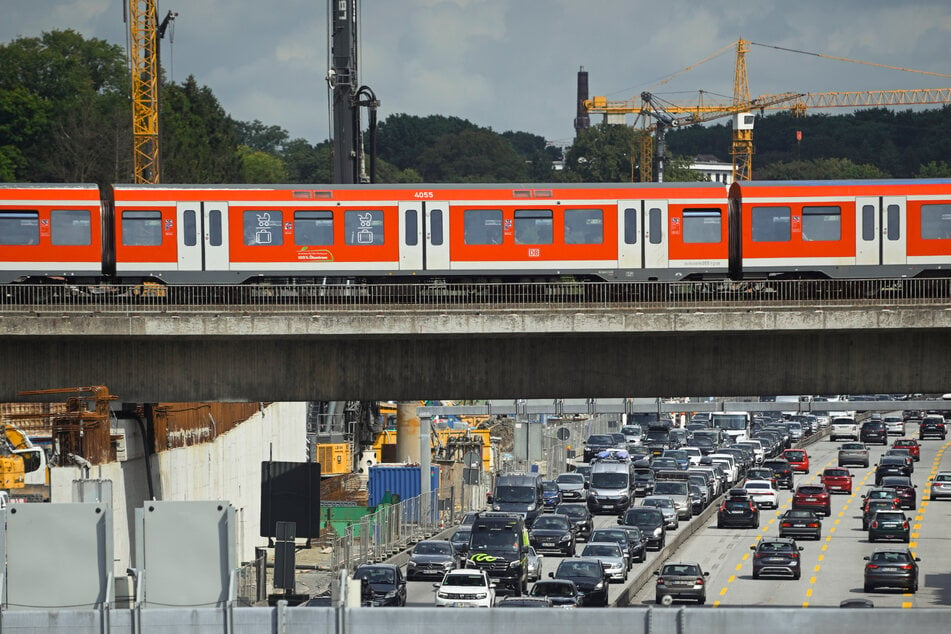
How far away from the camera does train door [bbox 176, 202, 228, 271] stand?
3794 cm

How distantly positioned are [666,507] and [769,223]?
19858 millimetres

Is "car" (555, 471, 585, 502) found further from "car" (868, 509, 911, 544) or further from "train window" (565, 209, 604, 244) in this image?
"train window" (565, 209, 604, 244)

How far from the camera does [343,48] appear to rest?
6756 cm

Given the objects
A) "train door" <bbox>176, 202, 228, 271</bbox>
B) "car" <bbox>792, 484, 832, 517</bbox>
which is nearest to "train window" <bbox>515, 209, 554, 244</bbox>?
"train door" <bbox>176, 202, 228, 271</bbox>

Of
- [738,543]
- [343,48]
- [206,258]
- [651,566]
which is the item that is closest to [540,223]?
[206,258]

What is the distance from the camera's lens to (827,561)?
47.5 metres

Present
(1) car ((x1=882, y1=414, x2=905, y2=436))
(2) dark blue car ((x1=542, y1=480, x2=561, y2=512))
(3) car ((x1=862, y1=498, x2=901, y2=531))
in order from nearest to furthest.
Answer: (3) car ((x1=862, y1=498, x2=901, y2=531))
(2) dark blue car ((x1=542, y1=480, x2=561, y2=512))
(1) car ((x1=882, y1=414, x2=905, y2=436))

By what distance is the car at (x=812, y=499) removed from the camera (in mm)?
59094

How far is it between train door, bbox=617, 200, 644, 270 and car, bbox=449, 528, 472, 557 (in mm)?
11616

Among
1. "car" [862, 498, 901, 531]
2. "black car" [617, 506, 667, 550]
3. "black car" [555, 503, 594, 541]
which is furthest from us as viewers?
"car" [862, 498, 901, 531]

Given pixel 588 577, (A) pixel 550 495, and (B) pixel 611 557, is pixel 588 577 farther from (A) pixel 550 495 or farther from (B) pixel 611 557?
(A) pixel 550 495

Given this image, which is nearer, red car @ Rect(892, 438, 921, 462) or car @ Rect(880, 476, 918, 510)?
car @ Rect(880, 476, 918, 510)

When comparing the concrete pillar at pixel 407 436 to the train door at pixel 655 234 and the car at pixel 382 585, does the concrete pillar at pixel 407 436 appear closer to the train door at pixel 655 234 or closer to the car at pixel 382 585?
the car at pixel 382 585

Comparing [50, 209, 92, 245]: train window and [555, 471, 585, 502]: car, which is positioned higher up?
[50, 209, 92, 245]: train window
